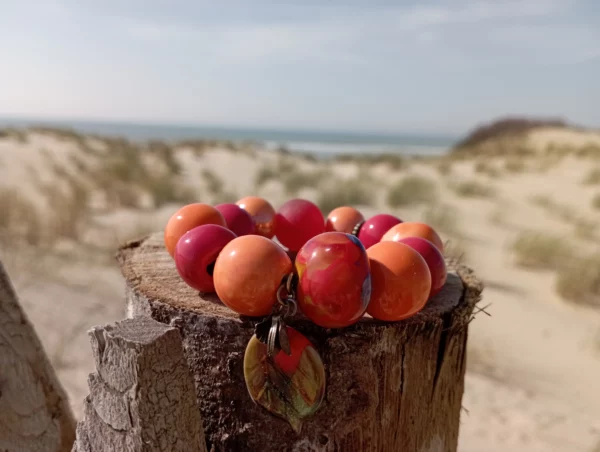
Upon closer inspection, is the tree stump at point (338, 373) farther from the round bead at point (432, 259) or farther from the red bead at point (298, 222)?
the red bead at point (298, 222)

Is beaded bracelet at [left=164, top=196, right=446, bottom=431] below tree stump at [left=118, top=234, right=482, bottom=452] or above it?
above

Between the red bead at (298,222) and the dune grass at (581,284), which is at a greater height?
the red bead at (298,222)

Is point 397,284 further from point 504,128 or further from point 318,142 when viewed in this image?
point 318,142

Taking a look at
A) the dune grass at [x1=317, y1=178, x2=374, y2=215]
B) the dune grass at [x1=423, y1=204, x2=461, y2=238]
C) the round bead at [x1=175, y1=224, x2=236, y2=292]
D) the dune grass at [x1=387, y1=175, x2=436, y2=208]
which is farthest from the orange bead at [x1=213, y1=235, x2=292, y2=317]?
the dune grass at [x1=387, y1=175, x2=436, y2=208]

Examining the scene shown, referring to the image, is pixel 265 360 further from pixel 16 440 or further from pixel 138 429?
pixel 16 440

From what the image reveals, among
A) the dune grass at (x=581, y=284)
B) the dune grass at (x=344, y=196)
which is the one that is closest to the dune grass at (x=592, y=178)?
the dune grass at (x=344, y=196)

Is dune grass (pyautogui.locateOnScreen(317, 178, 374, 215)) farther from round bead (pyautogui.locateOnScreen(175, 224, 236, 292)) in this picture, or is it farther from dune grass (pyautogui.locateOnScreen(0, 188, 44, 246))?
round bead (pyautogui.locateOnScreen(175, 224, 236, 292))
